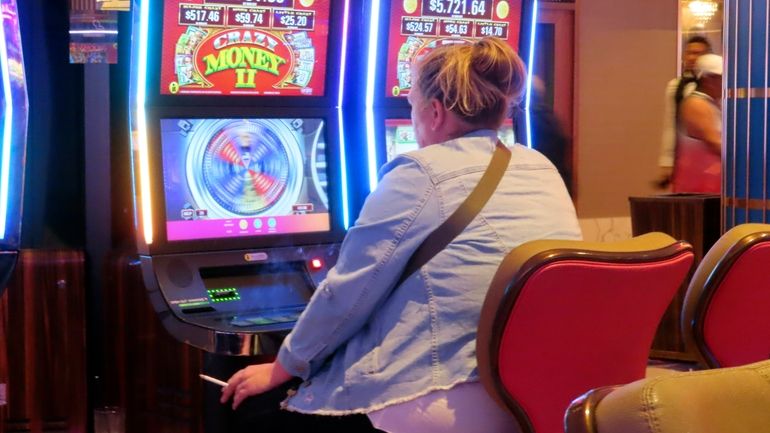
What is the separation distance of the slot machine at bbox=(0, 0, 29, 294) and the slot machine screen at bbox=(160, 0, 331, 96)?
0.41 metres

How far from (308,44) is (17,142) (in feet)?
3.08

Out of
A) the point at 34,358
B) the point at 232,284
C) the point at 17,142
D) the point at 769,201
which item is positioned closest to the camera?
the point at 17,142

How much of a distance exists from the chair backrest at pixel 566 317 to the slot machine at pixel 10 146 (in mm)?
1383

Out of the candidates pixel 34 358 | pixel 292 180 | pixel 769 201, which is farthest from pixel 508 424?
pixel 769 201

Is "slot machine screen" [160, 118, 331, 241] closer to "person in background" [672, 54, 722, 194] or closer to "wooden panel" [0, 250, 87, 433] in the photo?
"wooden panel" [0, 250, 87, 433]

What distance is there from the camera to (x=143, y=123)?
295 cm

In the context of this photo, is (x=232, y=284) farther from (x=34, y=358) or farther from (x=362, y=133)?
(x=34, y=358)

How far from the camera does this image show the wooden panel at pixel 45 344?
3.48 meters

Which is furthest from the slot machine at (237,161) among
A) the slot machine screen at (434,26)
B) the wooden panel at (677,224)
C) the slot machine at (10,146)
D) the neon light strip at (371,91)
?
the wooden panel at (677,224)

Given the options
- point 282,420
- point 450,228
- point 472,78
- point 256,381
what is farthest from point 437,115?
point 282,420

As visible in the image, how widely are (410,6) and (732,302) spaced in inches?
61.9

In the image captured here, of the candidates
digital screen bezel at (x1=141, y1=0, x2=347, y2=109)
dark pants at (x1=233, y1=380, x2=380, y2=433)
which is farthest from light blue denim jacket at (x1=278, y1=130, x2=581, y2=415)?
digital screen bezel at (x1=141, y1=0, x2=347, y2=109)

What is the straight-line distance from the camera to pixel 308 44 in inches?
128

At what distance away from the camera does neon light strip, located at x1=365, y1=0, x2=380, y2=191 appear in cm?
338
